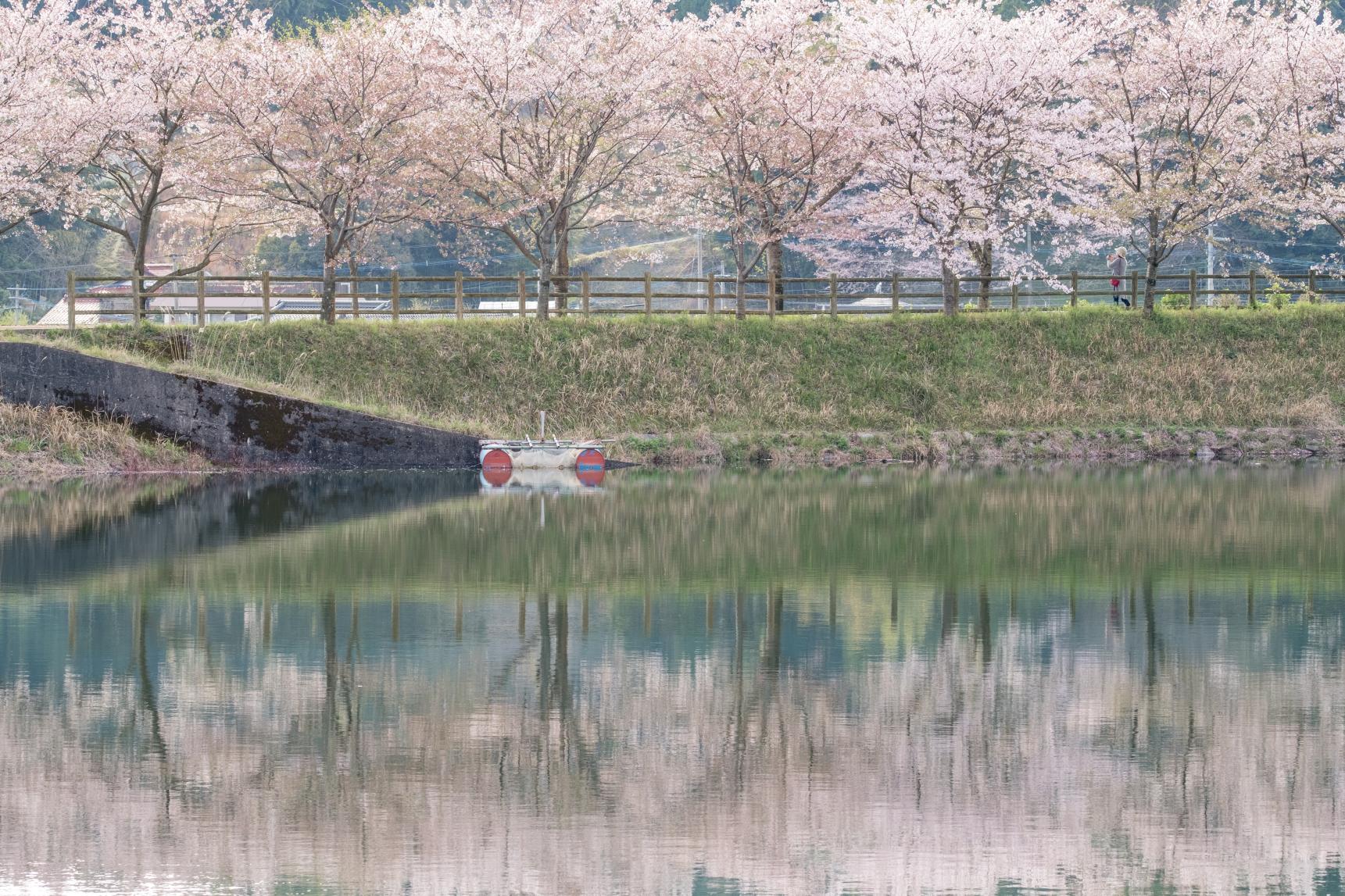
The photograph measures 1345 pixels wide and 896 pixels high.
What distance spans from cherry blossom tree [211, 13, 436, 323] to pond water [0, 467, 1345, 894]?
2259cm

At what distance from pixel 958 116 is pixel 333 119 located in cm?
1740

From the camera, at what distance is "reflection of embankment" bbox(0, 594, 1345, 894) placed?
9.65 meters

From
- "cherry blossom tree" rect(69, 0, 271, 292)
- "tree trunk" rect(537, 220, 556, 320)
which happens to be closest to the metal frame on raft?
"tree trunk" rect(537, 220, 556, 320)

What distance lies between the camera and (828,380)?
4794 centimetres

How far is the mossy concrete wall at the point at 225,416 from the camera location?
1553 inches

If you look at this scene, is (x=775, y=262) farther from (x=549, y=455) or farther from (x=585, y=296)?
(x=549, y=455)

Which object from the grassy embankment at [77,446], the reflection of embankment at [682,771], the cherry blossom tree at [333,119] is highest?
the cherry blossom tree at [333,119]

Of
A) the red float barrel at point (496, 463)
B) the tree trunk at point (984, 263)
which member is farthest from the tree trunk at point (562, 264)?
the tree trunk at point (984, 263)

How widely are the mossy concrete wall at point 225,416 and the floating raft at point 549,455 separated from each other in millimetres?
1312

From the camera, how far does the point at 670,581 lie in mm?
20547

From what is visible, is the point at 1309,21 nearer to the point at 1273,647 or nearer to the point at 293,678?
the point at 1273,647

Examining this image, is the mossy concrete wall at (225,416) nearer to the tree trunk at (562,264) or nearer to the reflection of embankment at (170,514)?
the reflection of embankment at (170,514)

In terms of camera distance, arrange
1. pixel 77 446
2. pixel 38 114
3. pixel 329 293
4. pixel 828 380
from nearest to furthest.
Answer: pixel 77 446, pixel 38 114, pixel 329 293, pixel 828 380

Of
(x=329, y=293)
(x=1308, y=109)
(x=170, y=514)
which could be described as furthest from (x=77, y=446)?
(x=1308, y=109)
